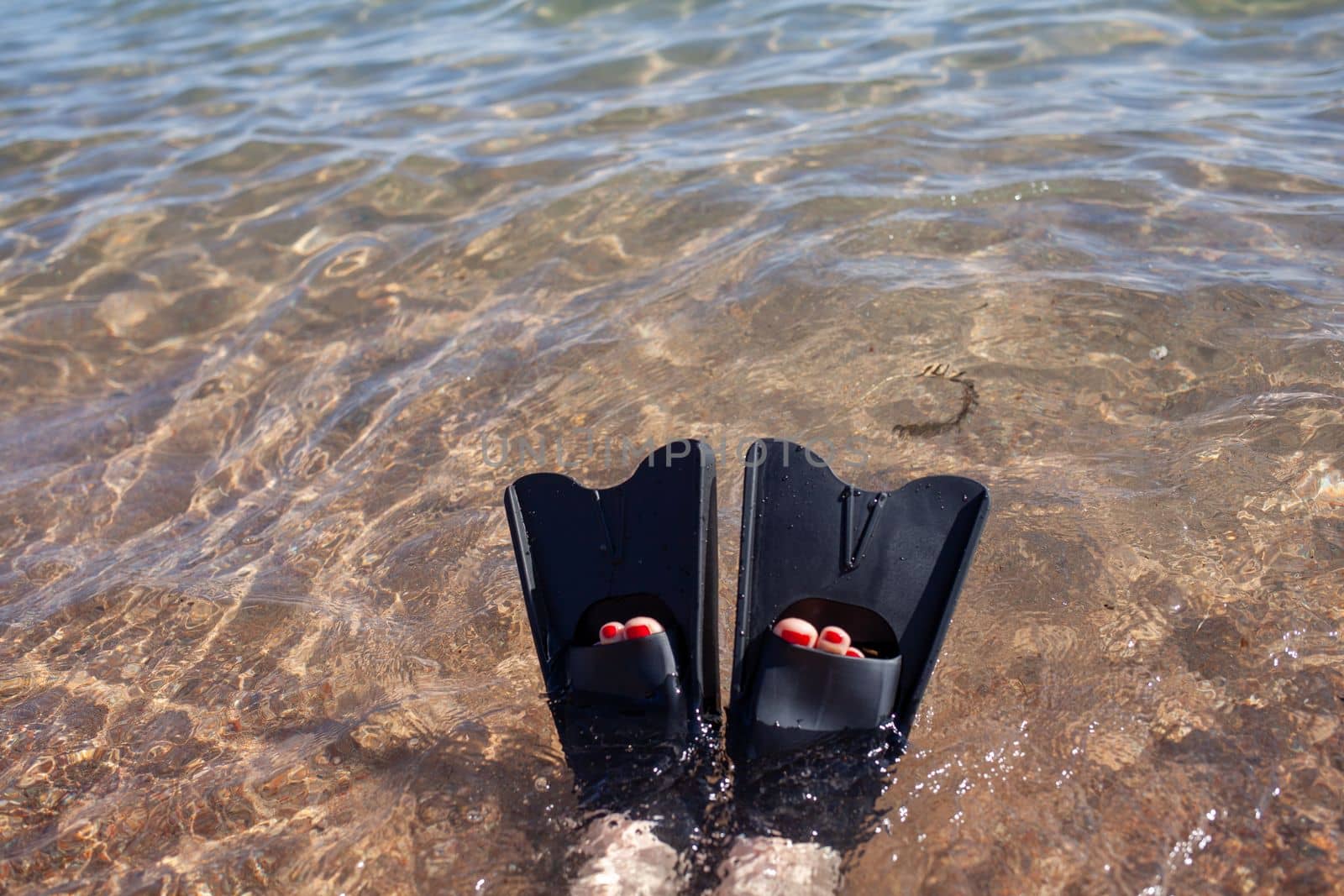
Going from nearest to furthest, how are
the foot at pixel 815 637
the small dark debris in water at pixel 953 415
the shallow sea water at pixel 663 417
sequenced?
the shallow sea water at pixel 663 417 < the foot at pixel 815 637 < the small dark debris in water at pixel 953 415

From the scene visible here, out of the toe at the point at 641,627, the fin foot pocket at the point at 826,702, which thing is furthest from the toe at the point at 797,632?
the toe at the point at 641,627

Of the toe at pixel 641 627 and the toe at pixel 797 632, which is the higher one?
the toe at pixel 641 627

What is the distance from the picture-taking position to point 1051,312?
3545mm

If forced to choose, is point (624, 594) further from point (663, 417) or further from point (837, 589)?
point (663, 417)

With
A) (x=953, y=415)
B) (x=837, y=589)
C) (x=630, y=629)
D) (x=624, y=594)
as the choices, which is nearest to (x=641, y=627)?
(x=630, y=629)

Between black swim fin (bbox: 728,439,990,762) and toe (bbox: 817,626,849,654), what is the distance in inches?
2.6

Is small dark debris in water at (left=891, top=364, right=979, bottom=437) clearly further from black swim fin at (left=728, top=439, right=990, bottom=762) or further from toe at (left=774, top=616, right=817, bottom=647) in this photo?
toe at (left=774, top=616, right=817, bottom=647)

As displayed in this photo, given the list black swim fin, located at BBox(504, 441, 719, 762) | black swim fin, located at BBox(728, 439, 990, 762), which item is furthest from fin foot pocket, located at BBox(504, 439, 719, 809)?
black swim fin, located at BBox(728, 439, 990, 762)

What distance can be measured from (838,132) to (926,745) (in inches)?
165

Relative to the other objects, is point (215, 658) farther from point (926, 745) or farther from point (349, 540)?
point (926, 745)

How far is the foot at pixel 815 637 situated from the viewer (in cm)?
221

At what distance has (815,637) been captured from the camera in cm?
222

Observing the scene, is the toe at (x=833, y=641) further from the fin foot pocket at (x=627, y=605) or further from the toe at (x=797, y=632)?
the fin foot pocket at (x=627, y=605)

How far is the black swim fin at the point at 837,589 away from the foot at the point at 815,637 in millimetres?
41
